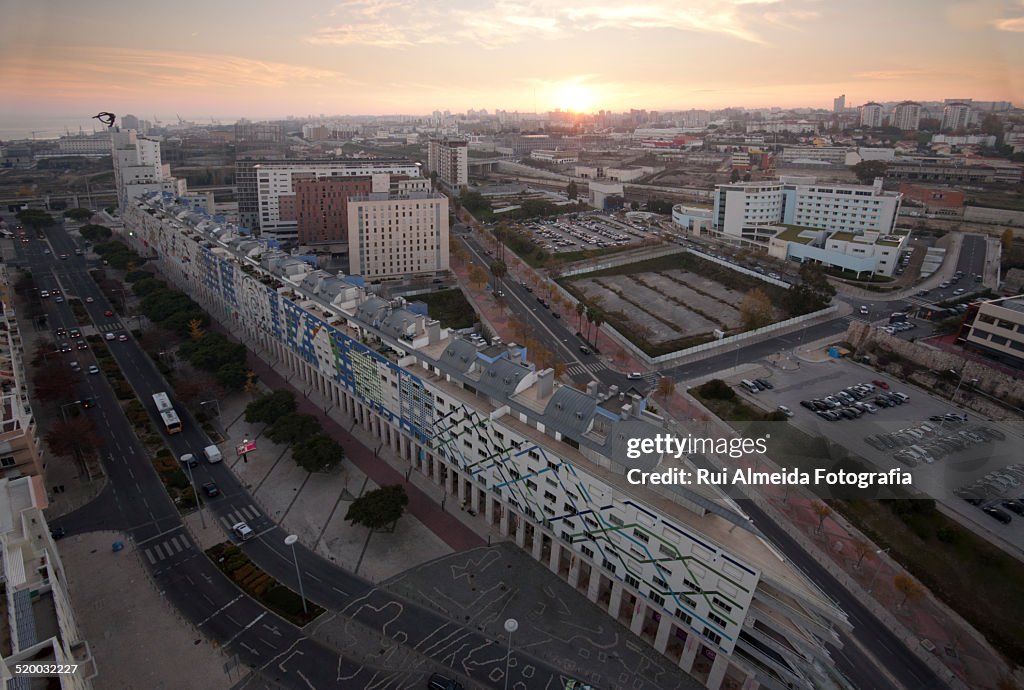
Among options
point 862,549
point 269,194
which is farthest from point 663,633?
point 269,194

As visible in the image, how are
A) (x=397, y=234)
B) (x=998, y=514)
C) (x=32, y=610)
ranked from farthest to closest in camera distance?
(x=397, y=234)
(x=998, y=514)
(x=32, y=610)

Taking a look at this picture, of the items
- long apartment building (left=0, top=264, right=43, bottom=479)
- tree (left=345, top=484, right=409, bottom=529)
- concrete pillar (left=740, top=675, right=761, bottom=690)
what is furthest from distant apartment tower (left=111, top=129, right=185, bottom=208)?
concrete pillar (left=740, top=675, right=761, bottom=690)

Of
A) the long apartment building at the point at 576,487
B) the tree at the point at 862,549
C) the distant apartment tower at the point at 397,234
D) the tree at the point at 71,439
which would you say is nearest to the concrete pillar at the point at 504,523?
the long apartment building at the point at 576,487

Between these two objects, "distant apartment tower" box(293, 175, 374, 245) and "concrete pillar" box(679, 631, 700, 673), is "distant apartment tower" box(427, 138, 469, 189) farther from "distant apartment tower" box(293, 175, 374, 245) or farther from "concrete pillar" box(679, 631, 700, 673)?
"concrete pillar" box(679, 631, 700, 673)

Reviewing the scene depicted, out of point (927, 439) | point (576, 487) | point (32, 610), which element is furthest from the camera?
point (927, 439)

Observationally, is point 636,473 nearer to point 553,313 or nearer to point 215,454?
point 215,454

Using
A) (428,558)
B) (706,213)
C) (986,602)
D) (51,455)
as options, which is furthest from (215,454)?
(706,213)

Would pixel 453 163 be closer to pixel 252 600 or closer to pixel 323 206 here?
pixel 323 206
